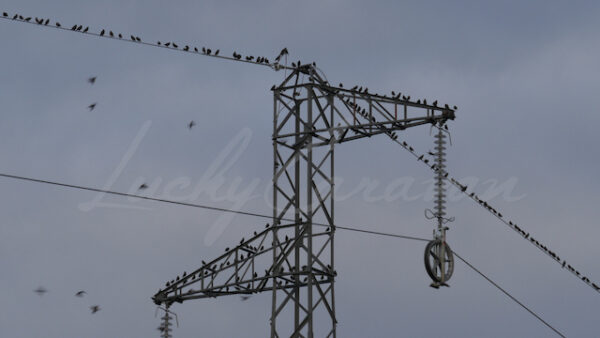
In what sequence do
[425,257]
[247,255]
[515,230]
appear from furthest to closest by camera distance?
1. [515,230]
2. [247,255]
3. [425,257]

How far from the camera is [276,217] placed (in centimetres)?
3972

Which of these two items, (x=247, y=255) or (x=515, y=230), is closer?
(x=247, y=255)

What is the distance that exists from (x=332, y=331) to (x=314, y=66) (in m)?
6.92

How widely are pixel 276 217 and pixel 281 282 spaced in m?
1.71

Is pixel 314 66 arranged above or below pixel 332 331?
above

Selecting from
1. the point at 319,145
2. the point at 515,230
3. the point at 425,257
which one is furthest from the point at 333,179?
the point at 515,230

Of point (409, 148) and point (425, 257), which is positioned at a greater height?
point (409, 148)

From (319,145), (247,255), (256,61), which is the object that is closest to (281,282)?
(247,255)

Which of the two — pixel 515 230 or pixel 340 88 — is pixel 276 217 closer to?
pixel 340 88

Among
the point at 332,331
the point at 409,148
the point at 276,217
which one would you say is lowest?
the point at 332,331

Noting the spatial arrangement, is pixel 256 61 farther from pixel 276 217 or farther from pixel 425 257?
pixel 425 257

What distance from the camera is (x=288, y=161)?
39844mm

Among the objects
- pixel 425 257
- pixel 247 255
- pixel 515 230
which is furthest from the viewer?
pixel 515 230

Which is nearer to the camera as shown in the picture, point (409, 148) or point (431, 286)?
point (431, 286)
